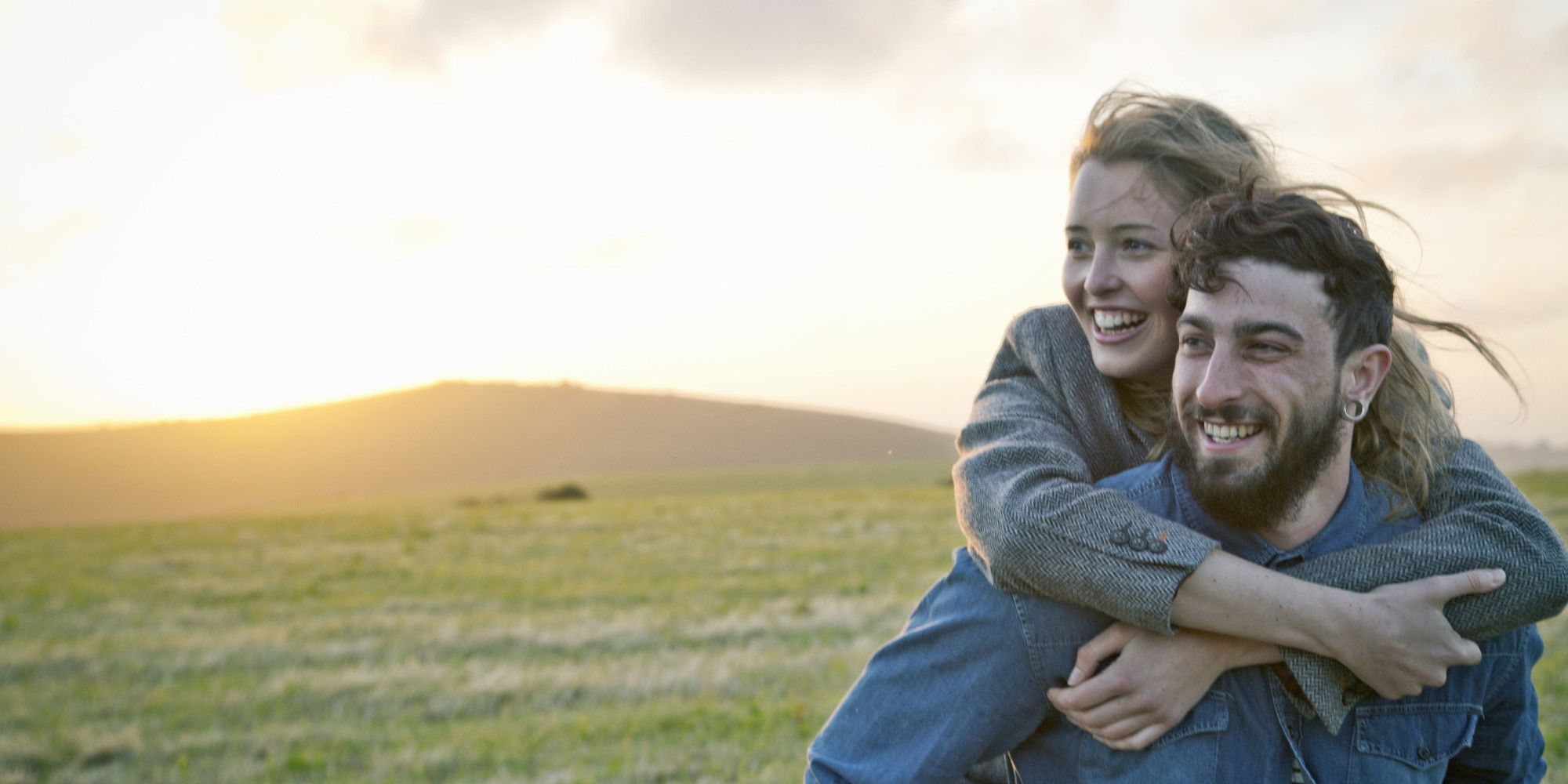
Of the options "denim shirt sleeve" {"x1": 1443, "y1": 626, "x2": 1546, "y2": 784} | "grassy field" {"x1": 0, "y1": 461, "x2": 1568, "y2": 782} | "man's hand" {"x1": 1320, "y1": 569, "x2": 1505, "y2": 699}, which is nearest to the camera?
"man's hand" {"x1": 1320, "y1": 569, "x2": 1505, "y2": 699}

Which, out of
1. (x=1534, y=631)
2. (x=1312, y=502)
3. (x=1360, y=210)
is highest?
(x=1360, y=210)

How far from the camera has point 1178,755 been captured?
2197 mm

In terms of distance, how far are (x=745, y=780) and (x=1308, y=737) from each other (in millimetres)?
4314

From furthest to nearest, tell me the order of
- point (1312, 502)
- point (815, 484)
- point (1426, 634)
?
point (815, 484)
point (1312, 502)
point (1426, 634)

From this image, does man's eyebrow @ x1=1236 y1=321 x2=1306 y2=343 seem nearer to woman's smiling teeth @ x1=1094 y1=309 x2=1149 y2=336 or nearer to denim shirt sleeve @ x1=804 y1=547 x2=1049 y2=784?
denim shirt sleeve @ x1=804 y1=547 x2=1049 y2=784

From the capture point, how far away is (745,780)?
6.11 metres

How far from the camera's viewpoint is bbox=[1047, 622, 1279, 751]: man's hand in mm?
2135

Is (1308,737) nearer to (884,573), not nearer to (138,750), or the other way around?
(138,750)

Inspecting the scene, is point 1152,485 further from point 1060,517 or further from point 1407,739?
point 1407,739

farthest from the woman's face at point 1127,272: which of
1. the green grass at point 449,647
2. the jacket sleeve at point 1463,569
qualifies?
the green grass at point 449,647

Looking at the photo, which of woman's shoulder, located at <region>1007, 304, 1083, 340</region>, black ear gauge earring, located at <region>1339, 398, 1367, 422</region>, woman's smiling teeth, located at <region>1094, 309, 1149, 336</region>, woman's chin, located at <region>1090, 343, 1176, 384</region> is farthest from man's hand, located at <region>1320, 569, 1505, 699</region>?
woman's shoulder, located at <region>1007, 304, 1083, 340</region>

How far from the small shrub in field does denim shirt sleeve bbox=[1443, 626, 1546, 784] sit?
104 feet

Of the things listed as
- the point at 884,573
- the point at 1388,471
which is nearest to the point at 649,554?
the point at 884,573

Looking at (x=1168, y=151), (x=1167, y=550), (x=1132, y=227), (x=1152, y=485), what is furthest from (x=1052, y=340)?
(x=1167, y=550)
